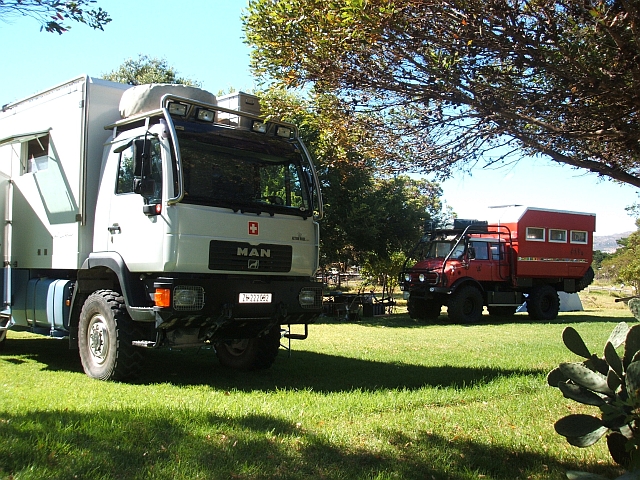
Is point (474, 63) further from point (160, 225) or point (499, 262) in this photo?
point (499, 262)

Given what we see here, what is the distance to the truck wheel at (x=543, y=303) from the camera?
71.3 feet

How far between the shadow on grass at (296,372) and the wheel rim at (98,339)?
1.72 feet

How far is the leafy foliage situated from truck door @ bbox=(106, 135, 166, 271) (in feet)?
14.1

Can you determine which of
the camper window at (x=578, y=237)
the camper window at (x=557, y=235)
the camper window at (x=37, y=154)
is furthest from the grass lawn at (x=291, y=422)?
the camper window at (x=578, y=237)

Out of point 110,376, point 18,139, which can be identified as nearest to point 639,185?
point 110,376

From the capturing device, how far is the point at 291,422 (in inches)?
210

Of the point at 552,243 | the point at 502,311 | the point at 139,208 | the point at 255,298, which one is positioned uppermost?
the point at 552,243

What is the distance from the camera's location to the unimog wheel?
20.4 meters

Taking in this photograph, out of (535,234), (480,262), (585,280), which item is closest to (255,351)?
(480,262)

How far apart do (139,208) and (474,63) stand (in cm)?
404

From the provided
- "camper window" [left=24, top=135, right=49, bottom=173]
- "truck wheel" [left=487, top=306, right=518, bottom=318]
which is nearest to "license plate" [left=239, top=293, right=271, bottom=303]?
"camper window" [left=24, top=135, right=49, bottom=173]

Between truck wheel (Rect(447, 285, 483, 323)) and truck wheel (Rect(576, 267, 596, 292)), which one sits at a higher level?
truck wheel (Rect(576, 267, 596, 292))

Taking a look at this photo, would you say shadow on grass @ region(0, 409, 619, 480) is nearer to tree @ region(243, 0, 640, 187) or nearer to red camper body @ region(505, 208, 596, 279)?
tree @ region(243, 0, 640, 187)

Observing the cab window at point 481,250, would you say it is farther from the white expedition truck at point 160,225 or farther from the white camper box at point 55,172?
the white camper box at point 55,172
